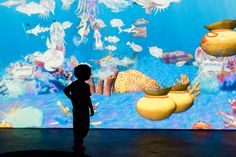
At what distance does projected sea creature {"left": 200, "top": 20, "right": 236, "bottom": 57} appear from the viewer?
121 inches

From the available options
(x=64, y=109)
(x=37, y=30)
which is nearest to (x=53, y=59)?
(x=37, y=30)

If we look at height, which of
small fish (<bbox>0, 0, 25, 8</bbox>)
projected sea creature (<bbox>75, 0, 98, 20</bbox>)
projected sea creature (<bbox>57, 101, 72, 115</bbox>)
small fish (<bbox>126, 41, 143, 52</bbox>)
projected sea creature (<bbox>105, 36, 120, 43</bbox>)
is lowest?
projected sea creature (<bbox>57, 101, 72, 115</bbox>)

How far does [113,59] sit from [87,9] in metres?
0.93

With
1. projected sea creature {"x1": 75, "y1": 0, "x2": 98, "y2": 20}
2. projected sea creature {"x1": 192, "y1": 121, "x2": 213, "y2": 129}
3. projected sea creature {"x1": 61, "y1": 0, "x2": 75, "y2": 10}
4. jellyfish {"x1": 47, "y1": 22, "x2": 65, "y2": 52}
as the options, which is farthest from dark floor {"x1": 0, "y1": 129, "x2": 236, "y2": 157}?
projected sea creature {"x1": 61, "y1": 0, "x2": 75, "y2": 10}

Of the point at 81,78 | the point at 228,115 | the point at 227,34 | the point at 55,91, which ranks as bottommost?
the point at 228,115

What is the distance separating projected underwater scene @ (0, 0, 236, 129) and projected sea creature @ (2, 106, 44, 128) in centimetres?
2

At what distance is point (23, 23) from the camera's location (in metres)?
6.41

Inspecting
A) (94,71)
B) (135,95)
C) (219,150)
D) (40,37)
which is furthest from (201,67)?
(40,37)

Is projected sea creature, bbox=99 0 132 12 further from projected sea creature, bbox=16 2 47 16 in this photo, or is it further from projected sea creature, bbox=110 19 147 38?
projected sea creature, bbox=16 2 47 16

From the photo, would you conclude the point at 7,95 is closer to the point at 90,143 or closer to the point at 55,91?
the point at 55,91

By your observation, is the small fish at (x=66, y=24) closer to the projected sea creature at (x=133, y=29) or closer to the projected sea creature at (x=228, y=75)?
the projected sea creature at (x=133, y=29)

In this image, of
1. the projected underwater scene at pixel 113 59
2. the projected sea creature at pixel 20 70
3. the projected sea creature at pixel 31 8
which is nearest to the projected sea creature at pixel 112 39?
the projected underwater scene at pixel 113 59

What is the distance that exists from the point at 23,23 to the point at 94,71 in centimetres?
144

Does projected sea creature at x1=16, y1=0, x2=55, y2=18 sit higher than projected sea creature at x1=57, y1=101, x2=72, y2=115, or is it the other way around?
projected sea creature at x1=16, y1=0, x2=55, y2=18
